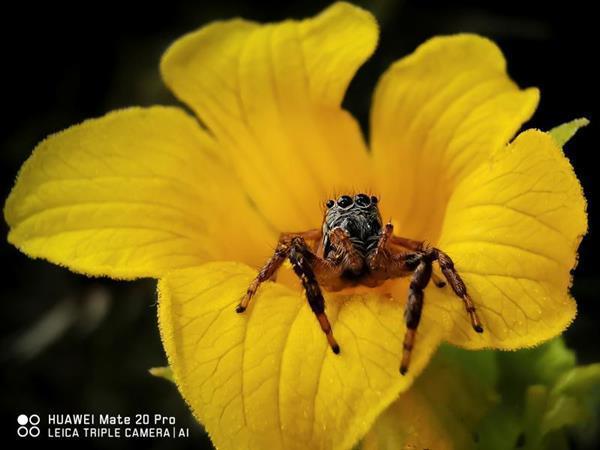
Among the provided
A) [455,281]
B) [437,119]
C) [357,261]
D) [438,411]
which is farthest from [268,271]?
[437,119]

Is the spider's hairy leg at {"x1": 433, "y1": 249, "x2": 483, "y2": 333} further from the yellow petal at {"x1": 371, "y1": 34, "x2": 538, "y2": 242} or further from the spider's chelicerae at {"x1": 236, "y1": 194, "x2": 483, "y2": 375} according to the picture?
the yellow petal at {"x1": 371, "y1": 34, "x2": 538, "y2": 242}

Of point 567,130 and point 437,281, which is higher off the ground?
point 567,130

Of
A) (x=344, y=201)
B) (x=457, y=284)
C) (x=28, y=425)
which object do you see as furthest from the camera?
(x=28, y=425)

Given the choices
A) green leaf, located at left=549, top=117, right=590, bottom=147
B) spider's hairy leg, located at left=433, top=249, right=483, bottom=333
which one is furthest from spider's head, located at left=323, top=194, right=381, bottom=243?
green leaf, located at left=549, top=117, right=590, bottom=147

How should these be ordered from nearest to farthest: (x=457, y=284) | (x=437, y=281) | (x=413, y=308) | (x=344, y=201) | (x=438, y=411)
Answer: (x=413, y=308) → (x=457, y=284) → (x=437, y=281) → (x=438, y=411) → (x=344, y=201)

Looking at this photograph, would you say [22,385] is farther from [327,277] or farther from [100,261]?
[327,277]

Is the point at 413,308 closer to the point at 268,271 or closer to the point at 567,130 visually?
the point at 268,271
